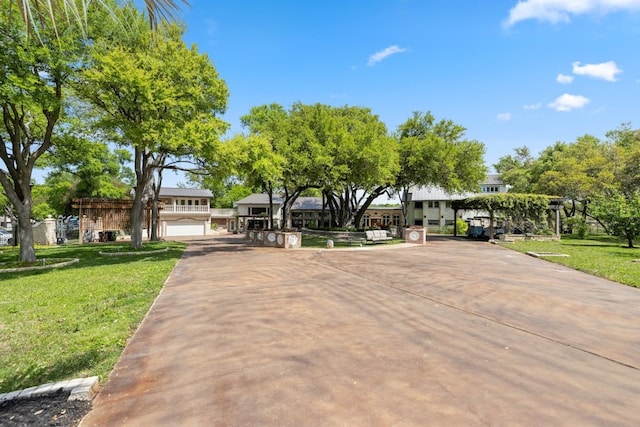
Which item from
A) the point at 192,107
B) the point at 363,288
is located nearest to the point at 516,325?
the point at 363,288

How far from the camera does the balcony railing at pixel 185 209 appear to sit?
136 feet

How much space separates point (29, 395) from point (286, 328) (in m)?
3.17

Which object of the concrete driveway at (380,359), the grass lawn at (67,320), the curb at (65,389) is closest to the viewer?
the concrete driveway at (380,359)

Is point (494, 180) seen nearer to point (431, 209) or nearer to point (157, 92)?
point (431, 209)

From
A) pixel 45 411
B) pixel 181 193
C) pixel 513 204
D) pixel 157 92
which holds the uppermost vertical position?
pixel 157 92

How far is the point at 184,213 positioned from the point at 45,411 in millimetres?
41411

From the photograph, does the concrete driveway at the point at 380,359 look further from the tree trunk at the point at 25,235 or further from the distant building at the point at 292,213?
the distant building at the point at 292,213

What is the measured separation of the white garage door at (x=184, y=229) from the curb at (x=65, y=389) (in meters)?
40.1

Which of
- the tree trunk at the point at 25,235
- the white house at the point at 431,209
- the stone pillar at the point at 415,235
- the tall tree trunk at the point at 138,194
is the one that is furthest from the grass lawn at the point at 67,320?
the white house at the point at 431,209

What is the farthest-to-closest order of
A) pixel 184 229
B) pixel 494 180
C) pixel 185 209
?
pixel 494 180
pixel 185 209
pixel 184 229

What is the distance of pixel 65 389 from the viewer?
3562mm

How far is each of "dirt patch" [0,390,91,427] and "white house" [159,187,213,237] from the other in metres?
40.1

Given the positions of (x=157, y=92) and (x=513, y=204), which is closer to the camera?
(x=157, y=92)

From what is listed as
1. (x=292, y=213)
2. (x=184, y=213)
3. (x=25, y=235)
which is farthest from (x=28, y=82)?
(x=292, y=213)
